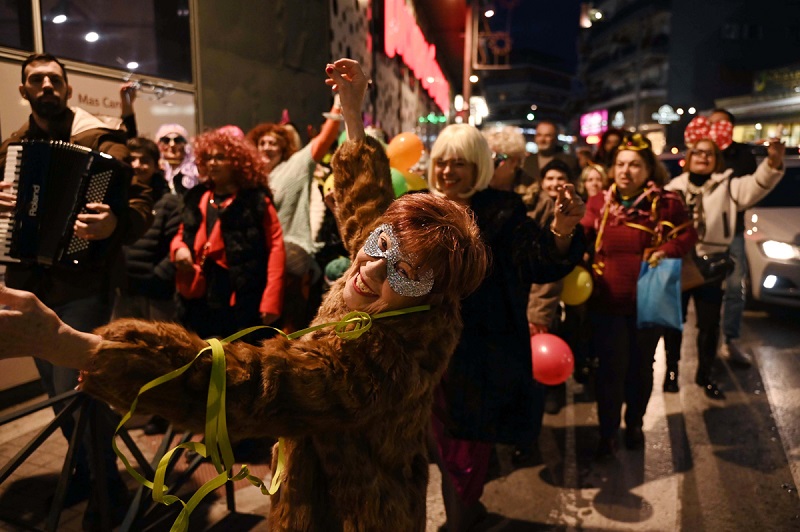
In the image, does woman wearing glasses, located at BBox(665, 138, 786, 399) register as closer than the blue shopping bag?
No

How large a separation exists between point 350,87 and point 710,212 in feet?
12.8

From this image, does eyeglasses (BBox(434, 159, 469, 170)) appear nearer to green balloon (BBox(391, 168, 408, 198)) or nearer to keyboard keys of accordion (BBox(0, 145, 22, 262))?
green balloon (BBox(391, 168, 408, 198))

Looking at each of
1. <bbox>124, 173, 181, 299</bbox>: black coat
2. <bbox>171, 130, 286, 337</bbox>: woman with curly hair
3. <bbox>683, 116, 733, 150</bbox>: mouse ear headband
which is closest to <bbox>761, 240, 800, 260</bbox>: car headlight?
<bbox>683, 116, 733, 150</bbox>: mouse ear headband

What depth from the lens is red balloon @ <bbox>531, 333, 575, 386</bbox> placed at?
11.5ft

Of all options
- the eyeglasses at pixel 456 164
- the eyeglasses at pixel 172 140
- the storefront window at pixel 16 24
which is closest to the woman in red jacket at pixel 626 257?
the eyeglasses at pixel 456 164

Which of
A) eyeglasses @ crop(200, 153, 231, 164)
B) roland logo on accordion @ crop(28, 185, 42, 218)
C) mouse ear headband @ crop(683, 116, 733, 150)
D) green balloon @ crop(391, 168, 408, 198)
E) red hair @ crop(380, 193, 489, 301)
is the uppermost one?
mouse ear headband @ crop(683, 116, 733, 150)

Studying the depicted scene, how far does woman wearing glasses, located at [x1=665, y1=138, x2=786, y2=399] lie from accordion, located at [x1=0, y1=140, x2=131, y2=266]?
4.23 m

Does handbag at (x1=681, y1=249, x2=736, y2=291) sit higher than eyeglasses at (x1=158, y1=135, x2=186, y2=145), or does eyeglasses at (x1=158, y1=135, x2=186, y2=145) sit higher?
eyeglasses at (x1=158, y1=135, x2=186, y2=145)

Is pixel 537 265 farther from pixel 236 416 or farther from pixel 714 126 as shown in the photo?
pixel 714 126

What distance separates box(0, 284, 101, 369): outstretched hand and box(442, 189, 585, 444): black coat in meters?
1.69

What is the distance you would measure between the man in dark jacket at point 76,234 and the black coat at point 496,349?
1.59 metres

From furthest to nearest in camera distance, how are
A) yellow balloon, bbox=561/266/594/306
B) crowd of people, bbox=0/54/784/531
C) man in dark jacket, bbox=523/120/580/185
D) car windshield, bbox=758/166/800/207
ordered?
car windshield, bbox=758/166/800/207, man in dark jacket, bbox=523/120/580/185, yellow balloon, bbox=561/266/594/306, crowd of people, bbox=0/54/784/531

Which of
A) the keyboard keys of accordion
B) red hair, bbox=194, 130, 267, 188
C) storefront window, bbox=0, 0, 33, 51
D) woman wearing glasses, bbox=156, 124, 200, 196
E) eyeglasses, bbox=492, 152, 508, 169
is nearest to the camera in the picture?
the keyboard keys of accordion

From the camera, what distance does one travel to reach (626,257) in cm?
366
